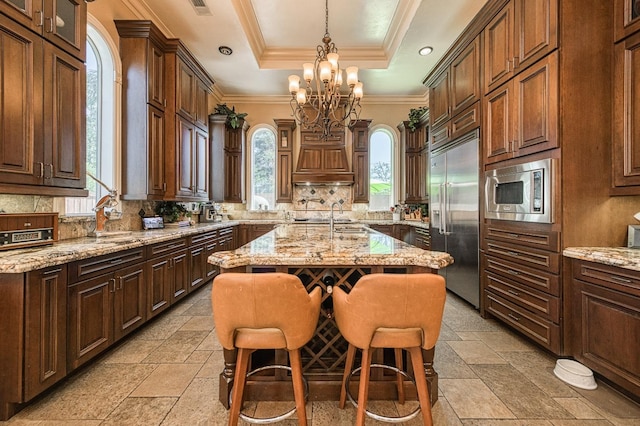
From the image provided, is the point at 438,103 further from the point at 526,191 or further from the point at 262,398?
the point at 262,398

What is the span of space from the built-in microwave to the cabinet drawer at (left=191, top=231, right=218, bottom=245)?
3.45 m

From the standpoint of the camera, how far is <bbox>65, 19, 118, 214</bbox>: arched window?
9.95ft

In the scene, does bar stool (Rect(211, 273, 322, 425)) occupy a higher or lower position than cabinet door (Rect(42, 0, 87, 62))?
lower

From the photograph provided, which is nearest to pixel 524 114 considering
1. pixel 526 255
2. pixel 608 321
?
pixel 526 255

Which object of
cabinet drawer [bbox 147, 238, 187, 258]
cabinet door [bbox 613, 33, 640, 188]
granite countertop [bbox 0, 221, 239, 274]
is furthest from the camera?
cabinet drawer [bbox 147, 238, 187, 258]

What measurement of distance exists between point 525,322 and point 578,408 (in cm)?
81

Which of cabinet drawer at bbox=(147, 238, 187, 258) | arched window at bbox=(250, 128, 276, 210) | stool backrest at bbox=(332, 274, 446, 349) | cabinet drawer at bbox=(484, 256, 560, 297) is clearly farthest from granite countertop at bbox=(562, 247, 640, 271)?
arched window at bbox=(250, 128, 276, 210)

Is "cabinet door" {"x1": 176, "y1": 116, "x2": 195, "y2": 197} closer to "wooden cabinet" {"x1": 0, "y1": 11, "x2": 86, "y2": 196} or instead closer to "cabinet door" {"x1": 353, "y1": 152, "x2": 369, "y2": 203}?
"wooden cabinet" {"x1": 0, "y1": 11, "x2": 86, "y2": 196}

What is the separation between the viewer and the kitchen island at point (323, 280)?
163 centimetres

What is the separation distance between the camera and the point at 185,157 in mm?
3975

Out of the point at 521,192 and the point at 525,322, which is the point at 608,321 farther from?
the point at 521,192

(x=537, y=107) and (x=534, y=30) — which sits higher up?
(x=534, y=30)

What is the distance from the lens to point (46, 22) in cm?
200

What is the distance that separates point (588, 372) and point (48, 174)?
3924mm
